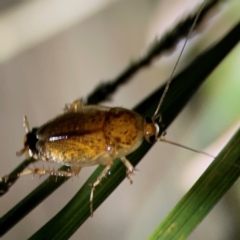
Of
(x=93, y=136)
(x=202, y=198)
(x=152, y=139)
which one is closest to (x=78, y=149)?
(x=93, y=136)

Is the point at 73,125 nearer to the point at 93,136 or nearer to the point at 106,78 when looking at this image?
the point at 93,136

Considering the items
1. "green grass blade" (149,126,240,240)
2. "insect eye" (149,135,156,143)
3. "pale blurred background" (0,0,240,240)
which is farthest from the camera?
"pale blurred background" (0,0,240,240)

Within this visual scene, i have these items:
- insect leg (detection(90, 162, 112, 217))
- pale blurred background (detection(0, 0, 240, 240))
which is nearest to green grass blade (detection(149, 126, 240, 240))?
insect leg (detection(90, 162, 112, 217))

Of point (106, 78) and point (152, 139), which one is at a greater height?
point (106, 78)

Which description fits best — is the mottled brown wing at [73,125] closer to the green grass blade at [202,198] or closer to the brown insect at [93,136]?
the brown insect at [93,136]

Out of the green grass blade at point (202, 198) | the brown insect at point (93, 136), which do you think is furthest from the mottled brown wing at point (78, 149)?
the green grass blade at point (202, 198)

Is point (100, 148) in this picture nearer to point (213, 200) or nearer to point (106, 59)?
point (213, 200)

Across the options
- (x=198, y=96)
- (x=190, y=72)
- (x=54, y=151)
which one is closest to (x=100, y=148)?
(x=54, y=151)

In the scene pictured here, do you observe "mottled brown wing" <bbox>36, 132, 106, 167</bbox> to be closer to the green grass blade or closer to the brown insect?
the brown insect

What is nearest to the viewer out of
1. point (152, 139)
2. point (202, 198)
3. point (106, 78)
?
point (202, 198)
